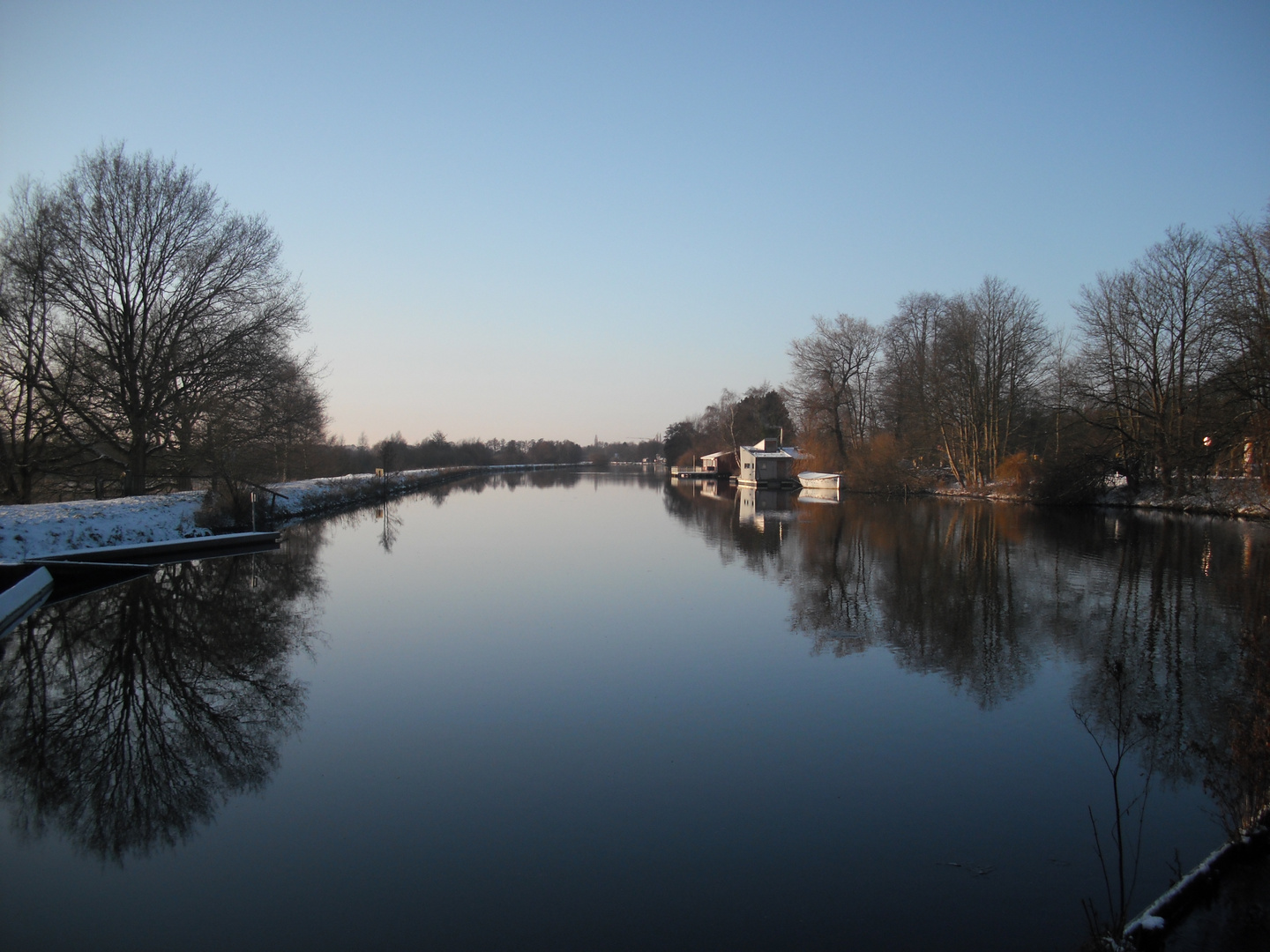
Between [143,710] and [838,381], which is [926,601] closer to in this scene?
[143,710]

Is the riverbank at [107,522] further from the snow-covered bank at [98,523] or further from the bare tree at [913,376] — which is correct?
the bare tree at [913,376]

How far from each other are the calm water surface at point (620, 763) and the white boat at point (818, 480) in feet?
101

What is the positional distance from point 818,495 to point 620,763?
3682 cm

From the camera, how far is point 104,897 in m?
3.74

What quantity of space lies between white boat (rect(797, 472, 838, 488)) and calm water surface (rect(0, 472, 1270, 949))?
30.8m

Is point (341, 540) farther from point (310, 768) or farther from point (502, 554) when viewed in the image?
point (310, 768)

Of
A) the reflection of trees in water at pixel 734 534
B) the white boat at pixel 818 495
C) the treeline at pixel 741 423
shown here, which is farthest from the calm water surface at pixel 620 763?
the treeline at pixel 741 423

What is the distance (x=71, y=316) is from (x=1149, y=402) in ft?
126

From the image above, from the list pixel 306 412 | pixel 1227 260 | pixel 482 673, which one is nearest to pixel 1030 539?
pixel 1227 260

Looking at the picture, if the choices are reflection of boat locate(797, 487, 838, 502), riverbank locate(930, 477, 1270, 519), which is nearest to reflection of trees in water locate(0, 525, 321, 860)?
riverbank locate(930, 477, 1270, 519)

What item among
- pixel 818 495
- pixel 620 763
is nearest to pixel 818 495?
pixel 818 495

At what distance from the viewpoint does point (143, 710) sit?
6.48 metres

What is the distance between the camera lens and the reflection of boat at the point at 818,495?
3688 centimetres

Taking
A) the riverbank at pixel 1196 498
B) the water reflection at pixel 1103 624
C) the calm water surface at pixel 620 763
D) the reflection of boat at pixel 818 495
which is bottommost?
the calm water surface at pixel 620 763
